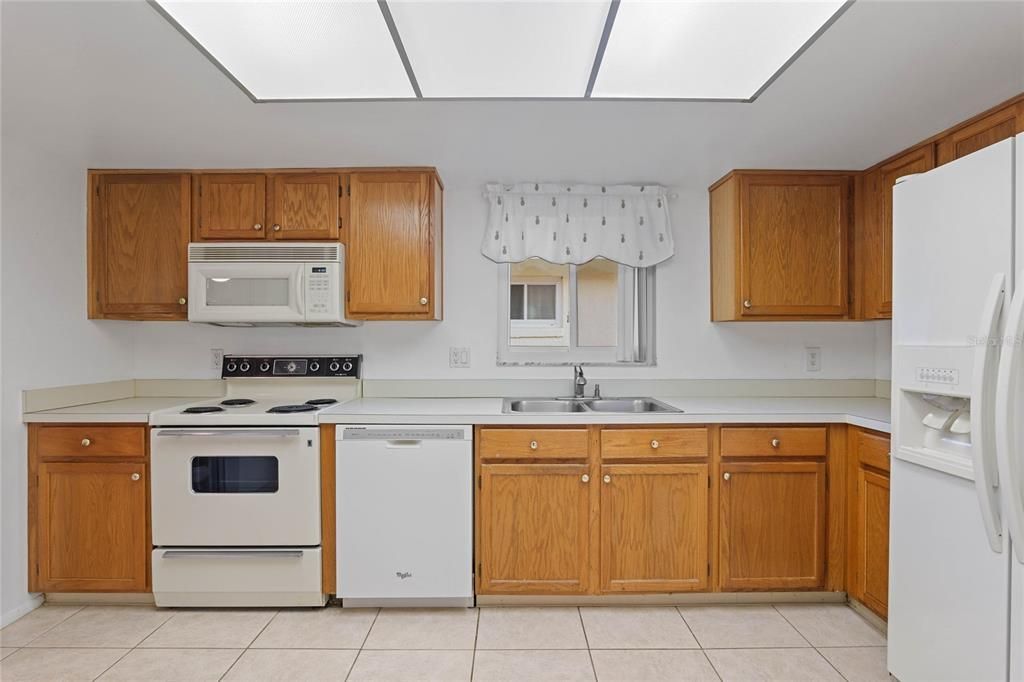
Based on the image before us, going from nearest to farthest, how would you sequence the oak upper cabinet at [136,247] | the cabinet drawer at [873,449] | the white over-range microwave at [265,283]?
the cabinet drawer at [873,449], the white over-range microwave at [265,283], the oak upper cabinet at [136,247]

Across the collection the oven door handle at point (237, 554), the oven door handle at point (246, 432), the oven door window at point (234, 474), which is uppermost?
the oven door handle at point (246, 432)

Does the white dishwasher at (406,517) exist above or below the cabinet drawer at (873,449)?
below

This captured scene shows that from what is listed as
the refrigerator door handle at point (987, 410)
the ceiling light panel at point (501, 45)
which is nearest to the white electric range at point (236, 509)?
the ceiling light panel at point (501, 45)

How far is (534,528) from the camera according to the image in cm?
249

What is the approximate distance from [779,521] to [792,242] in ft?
4.42

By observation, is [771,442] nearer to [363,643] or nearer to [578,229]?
[578,229]

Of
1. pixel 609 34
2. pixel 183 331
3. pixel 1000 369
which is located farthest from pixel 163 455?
pixel 1000 369

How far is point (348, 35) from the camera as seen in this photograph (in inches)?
68.6

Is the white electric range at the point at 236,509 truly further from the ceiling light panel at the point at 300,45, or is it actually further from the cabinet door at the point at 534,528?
the ceiling light panel at the point at 300,45

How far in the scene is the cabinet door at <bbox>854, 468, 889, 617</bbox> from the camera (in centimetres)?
224

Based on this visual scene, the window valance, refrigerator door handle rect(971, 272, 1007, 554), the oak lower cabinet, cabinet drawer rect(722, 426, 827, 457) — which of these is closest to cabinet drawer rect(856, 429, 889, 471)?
cabinet drawer rect(722, 426, 827, 457)

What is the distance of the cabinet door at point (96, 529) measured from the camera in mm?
2520

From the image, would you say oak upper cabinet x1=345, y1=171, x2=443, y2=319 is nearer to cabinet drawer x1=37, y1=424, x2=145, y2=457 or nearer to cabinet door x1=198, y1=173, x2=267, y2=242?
cabinet door x1=198, y1=173, x2=267, y2=242

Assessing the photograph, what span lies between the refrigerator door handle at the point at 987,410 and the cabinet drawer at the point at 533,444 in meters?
1.35
